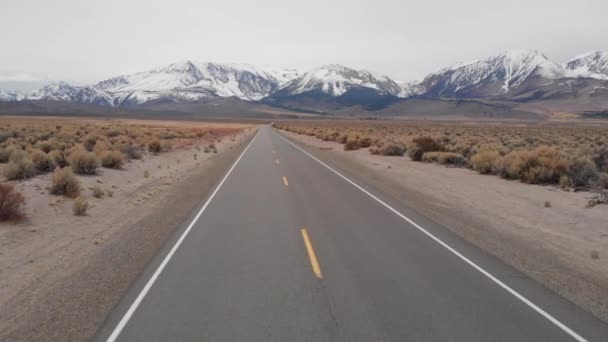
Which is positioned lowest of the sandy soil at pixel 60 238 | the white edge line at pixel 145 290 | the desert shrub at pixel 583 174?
the sandy soil at pixel 60 238

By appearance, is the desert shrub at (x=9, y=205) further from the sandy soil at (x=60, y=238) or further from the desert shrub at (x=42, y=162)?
the desert shrub at (x=42, y=162)

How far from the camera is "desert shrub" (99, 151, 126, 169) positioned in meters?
21.2

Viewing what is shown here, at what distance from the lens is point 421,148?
29312mm

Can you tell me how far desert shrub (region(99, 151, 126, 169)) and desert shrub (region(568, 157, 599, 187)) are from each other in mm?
20173

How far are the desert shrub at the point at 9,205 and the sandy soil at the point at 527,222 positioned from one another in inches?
425

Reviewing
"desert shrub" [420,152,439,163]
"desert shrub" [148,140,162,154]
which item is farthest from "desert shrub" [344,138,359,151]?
"desert shrub" [148,140,162,154]

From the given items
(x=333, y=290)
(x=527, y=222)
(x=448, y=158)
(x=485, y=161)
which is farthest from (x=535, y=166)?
(x=333, y=290)

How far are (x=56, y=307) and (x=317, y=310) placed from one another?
3.57 meters

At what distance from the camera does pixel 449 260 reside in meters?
8.12

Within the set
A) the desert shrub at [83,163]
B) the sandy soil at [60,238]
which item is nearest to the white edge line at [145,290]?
the sandy soil at [60,238]

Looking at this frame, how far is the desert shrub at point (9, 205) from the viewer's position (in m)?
10.8

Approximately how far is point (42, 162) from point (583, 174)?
2193 cm

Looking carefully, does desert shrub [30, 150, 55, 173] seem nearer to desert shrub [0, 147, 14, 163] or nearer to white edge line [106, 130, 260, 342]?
desert shrub [0, 147, 14, 163]

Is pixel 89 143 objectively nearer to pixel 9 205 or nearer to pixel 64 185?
pixel 64 185
